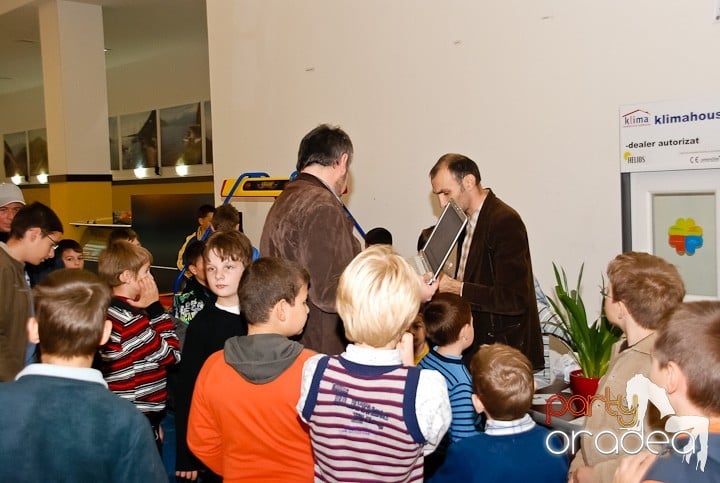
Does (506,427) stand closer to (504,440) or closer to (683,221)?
(504,440)

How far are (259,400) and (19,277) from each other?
5.78ft

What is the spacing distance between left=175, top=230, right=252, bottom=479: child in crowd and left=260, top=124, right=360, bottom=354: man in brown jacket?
0.15 m

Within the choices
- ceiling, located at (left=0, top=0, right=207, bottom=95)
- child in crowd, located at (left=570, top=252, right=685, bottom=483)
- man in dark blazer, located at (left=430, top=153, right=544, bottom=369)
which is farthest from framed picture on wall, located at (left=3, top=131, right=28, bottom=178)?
child in crowd, located at (left=570, top=252, right=685, bottom=483)

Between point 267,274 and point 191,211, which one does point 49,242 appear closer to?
Answer: point 267,274

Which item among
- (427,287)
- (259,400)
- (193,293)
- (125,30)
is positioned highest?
(125,30)

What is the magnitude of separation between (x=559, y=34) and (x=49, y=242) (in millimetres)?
2895

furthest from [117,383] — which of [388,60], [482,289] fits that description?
[388,60]

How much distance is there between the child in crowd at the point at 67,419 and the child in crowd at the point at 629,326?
1.19 metres

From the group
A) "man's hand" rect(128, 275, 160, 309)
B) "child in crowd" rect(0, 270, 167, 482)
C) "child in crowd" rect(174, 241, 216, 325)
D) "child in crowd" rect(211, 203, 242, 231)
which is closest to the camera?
"child in crowd" rect(0, 270, 167, 482)

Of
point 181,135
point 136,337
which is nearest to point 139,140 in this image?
point 181,135

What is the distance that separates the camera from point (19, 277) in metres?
3.13

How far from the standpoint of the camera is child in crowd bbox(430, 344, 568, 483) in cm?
184

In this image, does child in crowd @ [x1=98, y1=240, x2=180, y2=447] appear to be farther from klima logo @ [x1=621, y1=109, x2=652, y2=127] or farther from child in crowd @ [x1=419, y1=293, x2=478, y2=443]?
klima logo @ [x1=621, y1=109, x2=652, y2=127]

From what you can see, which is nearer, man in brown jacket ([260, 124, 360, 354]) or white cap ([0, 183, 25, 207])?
man in brown jacket ([260, 124, 360, 354])
